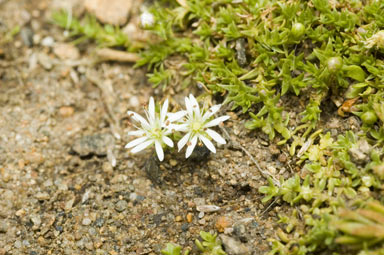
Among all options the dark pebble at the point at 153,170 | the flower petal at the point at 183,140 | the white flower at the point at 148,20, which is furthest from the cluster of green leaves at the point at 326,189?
the white flower at the point at 148,20

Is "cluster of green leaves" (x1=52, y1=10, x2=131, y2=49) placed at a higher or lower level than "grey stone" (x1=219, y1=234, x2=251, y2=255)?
higher

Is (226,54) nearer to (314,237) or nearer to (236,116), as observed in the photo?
(236,116)

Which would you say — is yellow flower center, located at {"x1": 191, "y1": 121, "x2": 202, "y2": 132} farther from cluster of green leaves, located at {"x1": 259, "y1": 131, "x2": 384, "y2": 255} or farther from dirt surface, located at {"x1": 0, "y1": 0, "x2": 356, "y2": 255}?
cluster of green leaves, located at {"x1": 259, "y1": 131, "x2": 384, "y2": 255}

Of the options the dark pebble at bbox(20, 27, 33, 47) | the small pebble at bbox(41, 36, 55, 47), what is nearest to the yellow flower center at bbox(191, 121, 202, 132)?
the small pebble at bbox(41, 36, 55, 47)

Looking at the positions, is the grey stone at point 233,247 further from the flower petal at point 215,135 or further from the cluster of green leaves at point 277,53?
the cluster of green leaves at point 277,53

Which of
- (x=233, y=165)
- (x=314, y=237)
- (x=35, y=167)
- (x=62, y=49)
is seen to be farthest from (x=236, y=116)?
(x=62, y=49)

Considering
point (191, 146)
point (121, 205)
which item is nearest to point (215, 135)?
point (191, 146)
